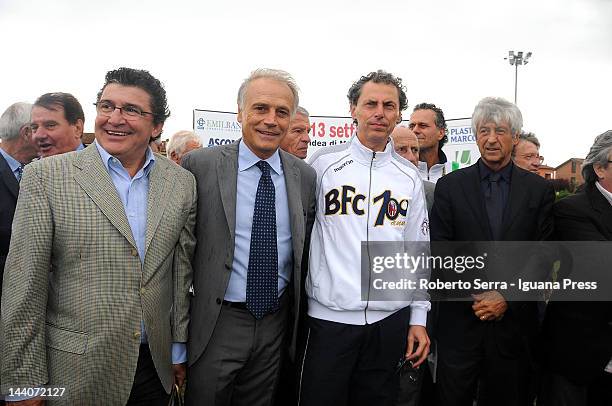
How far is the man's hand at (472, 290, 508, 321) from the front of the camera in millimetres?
2979

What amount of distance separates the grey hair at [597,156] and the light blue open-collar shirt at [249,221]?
198 cm

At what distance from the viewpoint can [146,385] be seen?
2262mm

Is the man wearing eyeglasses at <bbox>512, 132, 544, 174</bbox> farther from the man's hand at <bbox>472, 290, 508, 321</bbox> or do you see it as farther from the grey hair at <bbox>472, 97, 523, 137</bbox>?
the man's hand at <bbox>472, 290, 508, 321</bbox>

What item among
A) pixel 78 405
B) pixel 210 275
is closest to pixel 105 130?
pixel 210 275

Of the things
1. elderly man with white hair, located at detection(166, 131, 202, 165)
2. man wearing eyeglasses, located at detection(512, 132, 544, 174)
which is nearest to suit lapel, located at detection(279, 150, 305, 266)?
elderly man with white hair, located at detection(166, 131, 202, 165)

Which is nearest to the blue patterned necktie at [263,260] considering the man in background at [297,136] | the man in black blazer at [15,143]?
the man in black blazer at [15,143]

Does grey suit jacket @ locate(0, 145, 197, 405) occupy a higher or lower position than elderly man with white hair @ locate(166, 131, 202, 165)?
lower

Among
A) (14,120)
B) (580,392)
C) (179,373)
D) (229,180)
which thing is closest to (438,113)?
(580,392)

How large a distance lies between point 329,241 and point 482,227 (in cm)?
101

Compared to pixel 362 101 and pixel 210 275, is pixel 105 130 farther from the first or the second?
pixel 362 101

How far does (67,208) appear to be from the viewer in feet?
6.70

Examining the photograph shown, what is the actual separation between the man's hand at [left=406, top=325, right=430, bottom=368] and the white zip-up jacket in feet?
0.15

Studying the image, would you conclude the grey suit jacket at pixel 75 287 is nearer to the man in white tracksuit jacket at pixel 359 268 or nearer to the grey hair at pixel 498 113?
the man in white tracksuit jacket at pixel 359 268

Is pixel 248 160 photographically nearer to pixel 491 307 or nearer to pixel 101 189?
pixel 101 189
